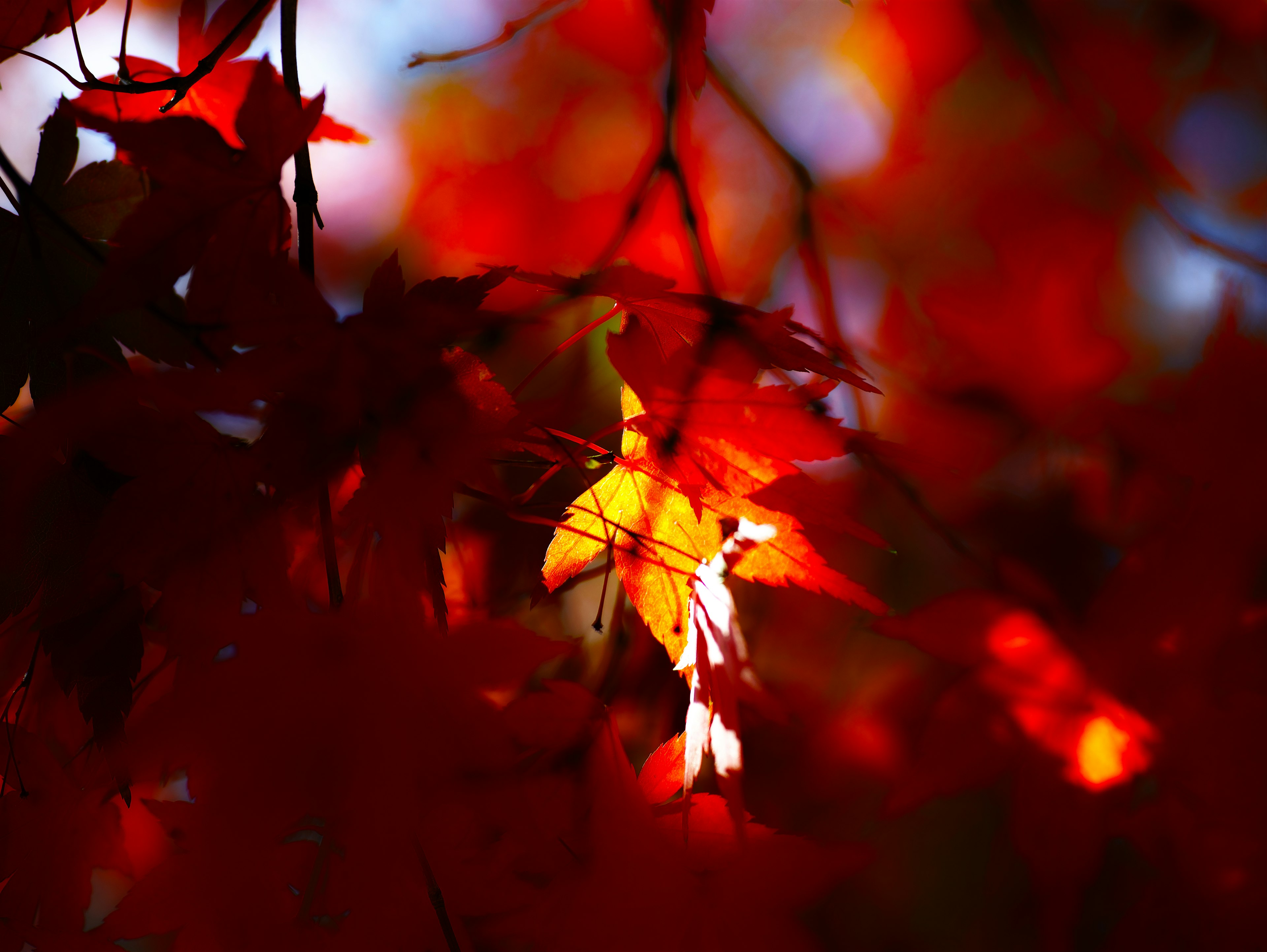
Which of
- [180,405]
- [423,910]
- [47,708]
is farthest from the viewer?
[47,708]

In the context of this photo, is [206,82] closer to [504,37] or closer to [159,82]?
[159,82]

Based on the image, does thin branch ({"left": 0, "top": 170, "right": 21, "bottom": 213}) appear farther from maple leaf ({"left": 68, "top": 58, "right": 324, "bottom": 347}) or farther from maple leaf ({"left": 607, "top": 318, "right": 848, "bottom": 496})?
maple leaf ({"left": 607, "top": 318, "right": 848, "bottom": 496})

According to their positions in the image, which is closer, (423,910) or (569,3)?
(423,910)

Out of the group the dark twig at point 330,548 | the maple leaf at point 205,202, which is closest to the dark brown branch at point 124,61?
the maple leaf at point 205,202

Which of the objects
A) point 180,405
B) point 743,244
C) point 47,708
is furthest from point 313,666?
point 743,244

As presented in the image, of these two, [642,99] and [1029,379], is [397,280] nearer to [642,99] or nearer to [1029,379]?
[642,99]

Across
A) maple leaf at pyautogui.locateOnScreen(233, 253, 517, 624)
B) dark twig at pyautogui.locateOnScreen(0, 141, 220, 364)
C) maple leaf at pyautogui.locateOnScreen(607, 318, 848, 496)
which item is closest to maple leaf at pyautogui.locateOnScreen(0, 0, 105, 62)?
dark twig at pyautogui.locateOnScreen(0, 141, 220, 364)
